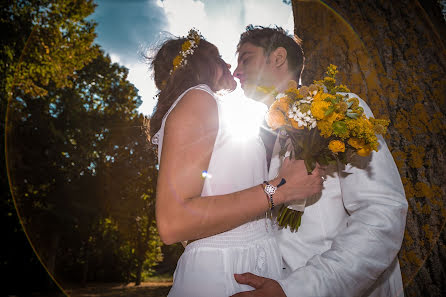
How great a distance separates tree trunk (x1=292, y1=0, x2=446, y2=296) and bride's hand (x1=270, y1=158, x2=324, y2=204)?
1.20 m

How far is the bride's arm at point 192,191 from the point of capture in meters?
1.51

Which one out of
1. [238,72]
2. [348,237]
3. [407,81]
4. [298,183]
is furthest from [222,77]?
[407,81]

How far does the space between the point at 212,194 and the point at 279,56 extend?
5.76 ft

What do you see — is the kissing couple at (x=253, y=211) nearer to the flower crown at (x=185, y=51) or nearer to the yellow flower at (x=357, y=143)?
the flower crown at (x=185, y=51)

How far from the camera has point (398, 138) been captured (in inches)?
99.3

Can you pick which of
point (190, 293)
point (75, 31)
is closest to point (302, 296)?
point (190, 293)

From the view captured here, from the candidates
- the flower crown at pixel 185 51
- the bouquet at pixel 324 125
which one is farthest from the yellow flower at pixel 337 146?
the flower crown at pixel 185 51

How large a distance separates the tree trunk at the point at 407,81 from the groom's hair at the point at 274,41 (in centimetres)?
37

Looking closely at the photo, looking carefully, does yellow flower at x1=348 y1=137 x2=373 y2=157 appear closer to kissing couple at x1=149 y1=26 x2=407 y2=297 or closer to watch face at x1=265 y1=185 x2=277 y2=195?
kissing couple at x1=149 y1=26 x2=407 y2=297

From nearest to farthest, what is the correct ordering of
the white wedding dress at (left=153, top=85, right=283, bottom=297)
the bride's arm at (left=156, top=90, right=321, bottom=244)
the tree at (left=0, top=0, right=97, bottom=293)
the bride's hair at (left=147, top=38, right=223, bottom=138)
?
the bride's arm at (left=156, top=90, right=321, bottom=244) < the white wedding dress at (left=153, top=85, right=283, bottom=297) < the bride's hair at (left=147, top=38, right=223, bottom=138) < the tree at (left=0, top=0, right=97, bottom=293)

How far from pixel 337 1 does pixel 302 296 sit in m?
3.06

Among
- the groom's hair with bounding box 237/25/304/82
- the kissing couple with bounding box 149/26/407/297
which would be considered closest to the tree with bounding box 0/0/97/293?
the groom's hair with bounding box 237/25/304/82

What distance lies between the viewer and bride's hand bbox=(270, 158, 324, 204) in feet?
5.51

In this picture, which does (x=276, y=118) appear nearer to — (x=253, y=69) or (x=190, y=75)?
(x=190, y=75)
